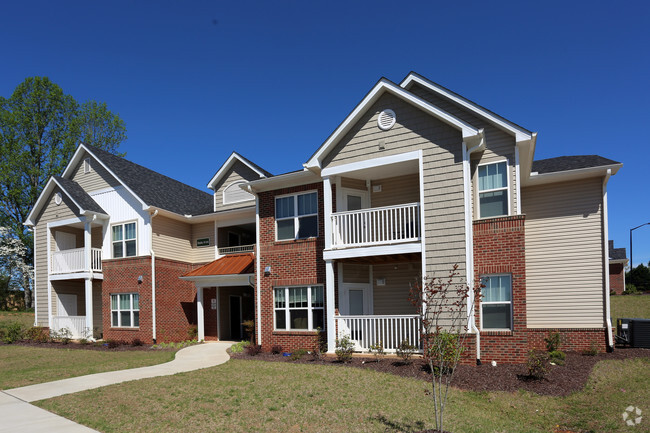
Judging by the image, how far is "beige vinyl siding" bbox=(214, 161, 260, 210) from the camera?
22.6 metres

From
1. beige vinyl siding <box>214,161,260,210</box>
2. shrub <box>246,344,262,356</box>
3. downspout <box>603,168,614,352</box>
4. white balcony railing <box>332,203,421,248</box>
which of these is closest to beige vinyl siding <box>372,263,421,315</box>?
white balcony railing <box>332,203,421,248</box>

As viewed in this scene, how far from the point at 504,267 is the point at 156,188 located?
697 inches

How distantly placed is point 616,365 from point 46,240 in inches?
991

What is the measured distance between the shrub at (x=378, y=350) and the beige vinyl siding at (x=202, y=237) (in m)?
11.3

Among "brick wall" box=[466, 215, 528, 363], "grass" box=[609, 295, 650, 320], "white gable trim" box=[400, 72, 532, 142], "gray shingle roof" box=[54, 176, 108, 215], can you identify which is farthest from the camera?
"grass" box=[609, 295, 650, 320]

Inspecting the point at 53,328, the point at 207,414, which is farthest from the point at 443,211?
the point at 53,328

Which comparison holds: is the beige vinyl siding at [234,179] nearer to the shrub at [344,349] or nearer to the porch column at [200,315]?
the porch column at [200,315]

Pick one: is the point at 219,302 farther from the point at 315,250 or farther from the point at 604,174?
the point at 604,174

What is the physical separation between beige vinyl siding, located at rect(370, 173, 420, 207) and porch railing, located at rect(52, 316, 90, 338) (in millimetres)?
15632

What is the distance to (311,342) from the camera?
52.7ft

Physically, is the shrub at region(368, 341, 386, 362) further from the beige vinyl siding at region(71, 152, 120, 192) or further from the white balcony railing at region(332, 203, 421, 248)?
the beige vinyl siding at region(71, 152, 120, 192)

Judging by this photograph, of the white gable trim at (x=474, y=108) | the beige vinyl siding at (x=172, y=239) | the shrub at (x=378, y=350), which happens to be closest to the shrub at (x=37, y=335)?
the beige vinyl siding at (x=172, y=239)

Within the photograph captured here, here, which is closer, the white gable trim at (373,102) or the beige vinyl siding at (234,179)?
the white gable trim at (373,102)

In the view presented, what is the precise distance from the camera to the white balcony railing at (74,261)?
76.1 feet
